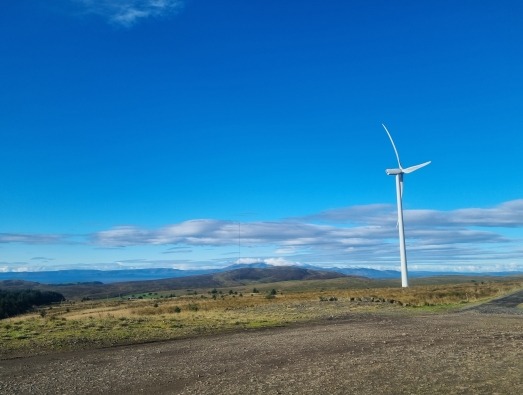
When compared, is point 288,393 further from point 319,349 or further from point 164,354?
point 164,354

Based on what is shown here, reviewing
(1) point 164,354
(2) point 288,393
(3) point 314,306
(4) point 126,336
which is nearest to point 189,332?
(4) point 126,336

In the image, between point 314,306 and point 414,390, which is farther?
point 314,306

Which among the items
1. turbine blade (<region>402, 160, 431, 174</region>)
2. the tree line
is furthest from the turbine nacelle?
the tree line

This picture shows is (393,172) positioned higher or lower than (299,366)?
higher

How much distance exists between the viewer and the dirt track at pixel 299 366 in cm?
1392

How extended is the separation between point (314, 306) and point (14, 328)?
25.1 metres

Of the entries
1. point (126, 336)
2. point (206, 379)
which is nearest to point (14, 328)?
point (126, 336)

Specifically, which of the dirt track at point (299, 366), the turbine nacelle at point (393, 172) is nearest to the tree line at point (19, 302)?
the turbine nacelle at point (393, 172)

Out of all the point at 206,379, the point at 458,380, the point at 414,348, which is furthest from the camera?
the point at 414,348

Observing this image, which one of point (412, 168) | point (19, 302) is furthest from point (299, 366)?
point (19, 302)

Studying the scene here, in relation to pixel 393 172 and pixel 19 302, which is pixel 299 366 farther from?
pixel 19 302

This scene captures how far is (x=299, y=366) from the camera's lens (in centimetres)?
1703

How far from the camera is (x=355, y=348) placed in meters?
20.5

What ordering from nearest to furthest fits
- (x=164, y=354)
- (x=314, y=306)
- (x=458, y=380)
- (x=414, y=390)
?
1. (x=414, y=390)
2. (x=458, y=380)
3. (x=164, y=354)
4. (x=314, y=306)
